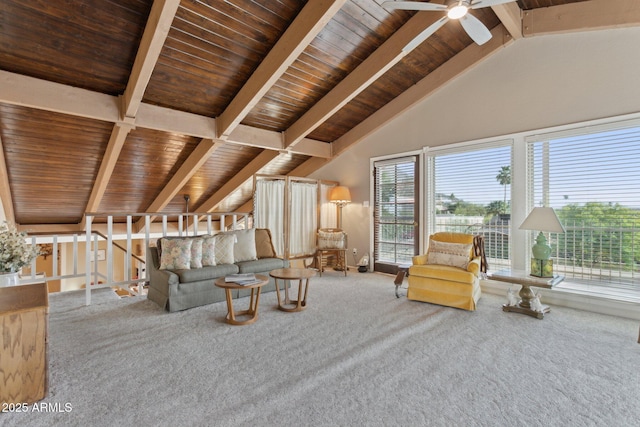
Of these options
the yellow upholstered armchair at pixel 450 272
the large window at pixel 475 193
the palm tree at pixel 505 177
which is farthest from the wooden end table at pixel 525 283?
the palm tree at pixel 505 177

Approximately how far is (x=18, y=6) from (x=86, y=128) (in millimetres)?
1751

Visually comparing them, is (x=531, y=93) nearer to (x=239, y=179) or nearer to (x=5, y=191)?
(x=239, y=179)

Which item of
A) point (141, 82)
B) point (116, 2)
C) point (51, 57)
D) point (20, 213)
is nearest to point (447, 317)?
point (141, 82)

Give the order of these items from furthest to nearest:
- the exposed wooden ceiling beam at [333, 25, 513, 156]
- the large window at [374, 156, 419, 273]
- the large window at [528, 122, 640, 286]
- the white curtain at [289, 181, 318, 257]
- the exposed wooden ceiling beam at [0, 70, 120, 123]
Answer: the white curtain at [289, 181, 318, 257], the large window at [374, 156, 419, 273], the exposed wooden ceiling beam at [333, 25, 513, 156], the large window at [528, 122, 640, 286], the exposed wooden ceiling beam at [0, 70, 120, 123]

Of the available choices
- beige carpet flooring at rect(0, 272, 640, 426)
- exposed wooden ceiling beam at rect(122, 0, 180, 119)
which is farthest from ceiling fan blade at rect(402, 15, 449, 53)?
beige carpet flooring at rect(0, 272, 640, 426)

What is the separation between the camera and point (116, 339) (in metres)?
2.84

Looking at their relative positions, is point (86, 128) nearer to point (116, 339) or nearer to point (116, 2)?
point (116, 2)

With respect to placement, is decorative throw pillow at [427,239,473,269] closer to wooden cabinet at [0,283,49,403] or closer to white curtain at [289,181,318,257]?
white curtain at [289,181,318,257]

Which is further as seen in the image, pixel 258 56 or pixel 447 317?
pixel 258 56

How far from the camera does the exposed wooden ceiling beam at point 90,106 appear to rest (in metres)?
3.31

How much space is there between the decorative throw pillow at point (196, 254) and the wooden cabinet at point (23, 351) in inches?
78.1

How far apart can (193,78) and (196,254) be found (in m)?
2.20

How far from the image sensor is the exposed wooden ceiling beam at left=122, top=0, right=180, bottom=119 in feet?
8.84

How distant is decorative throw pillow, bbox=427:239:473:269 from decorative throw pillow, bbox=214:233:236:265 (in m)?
2.71
